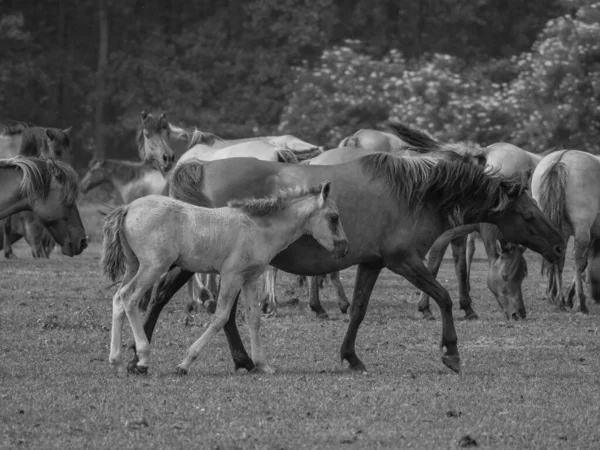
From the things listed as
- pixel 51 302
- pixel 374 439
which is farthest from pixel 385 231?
pixel 51 302

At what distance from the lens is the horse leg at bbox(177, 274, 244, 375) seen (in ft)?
30.8

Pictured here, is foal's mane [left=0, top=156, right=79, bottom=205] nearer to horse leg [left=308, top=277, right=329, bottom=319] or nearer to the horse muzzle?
the horse muzzle

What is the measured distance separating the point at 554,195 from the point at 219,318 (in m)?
6.06

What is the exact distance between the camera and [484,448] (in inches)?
282

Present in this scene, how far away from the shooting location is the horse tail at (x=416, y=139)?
12.1 m

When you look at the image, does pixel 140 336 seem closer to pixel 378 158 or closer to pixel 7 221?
pixel 378 158

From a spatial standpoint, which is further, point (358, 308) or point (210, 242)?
point (358, 308)

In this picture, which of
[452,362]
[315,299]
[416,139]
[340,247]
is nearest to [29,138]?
[315,299]

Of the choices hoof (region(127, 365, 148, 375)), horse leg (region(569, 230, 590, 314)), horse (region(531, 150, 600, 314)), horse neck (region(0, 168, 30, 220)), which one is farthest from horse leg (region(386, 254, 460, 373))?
horse leg (region(569, 230, 590, 314))

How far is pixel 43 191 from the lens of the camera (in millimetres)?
10914

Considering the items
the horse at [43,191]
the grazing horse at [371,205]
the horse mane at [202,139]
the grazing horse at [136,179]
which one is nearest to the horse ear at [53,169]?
the horse at [43,191]

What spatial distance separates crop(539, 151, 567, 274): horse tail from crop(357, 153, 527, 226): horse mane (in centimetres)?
404

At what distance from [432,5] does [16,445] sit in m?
39.9

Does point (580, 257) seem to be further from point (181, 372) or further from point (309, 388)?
point (181, 372)
